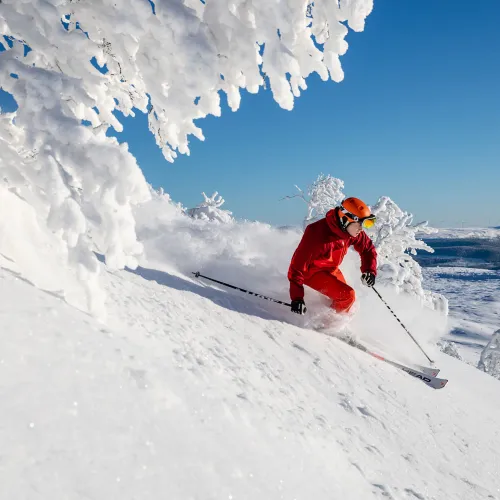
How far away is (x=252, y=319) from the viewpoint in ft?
16.8

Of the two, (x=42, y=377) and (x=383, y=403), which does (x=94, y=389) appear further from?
(x=383, y=403)

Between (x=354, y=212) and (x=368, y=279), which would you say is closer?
(x=354, y=212)

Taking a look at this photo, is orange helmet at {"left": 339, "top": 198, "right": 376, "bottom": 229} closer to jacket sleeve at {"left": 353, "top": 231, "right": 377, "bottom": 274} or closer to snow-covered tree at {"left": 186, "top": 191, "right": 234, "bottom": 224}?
jacket sleeve at {"left": 353, "top": 231, "right": 377, "bottom": 274}

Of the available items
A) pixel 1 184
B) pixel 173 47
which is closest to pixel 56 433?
pixel 1 184

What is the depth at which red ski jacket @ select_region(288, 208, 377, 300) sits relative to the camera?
18.9 ft

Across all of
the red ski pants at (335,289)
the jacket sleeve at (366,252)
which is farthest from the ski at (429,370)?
the jacket sleeve at (366,252)

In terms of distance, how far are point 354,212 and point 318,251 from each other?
0.74m

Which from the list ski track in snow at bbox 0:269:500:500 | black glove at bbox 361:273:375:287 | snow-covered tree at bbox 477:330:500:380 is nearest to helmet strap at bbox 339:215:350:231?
black glove at bbox 361:273:375:287

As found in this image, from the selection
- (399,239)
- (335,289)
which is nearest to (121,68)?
(335,289)

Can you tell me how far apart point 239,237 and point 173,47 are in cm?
501

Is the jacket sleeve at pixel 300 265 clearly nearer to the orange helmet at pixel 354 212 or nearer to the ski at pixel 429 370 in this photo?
the orange helmet at pixel 354 212

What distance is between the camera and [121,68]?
308cm

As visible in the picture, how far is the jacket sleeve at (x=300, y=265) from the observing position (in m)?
5.70

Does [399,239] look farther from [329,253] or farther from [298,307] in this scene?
[298,307]
